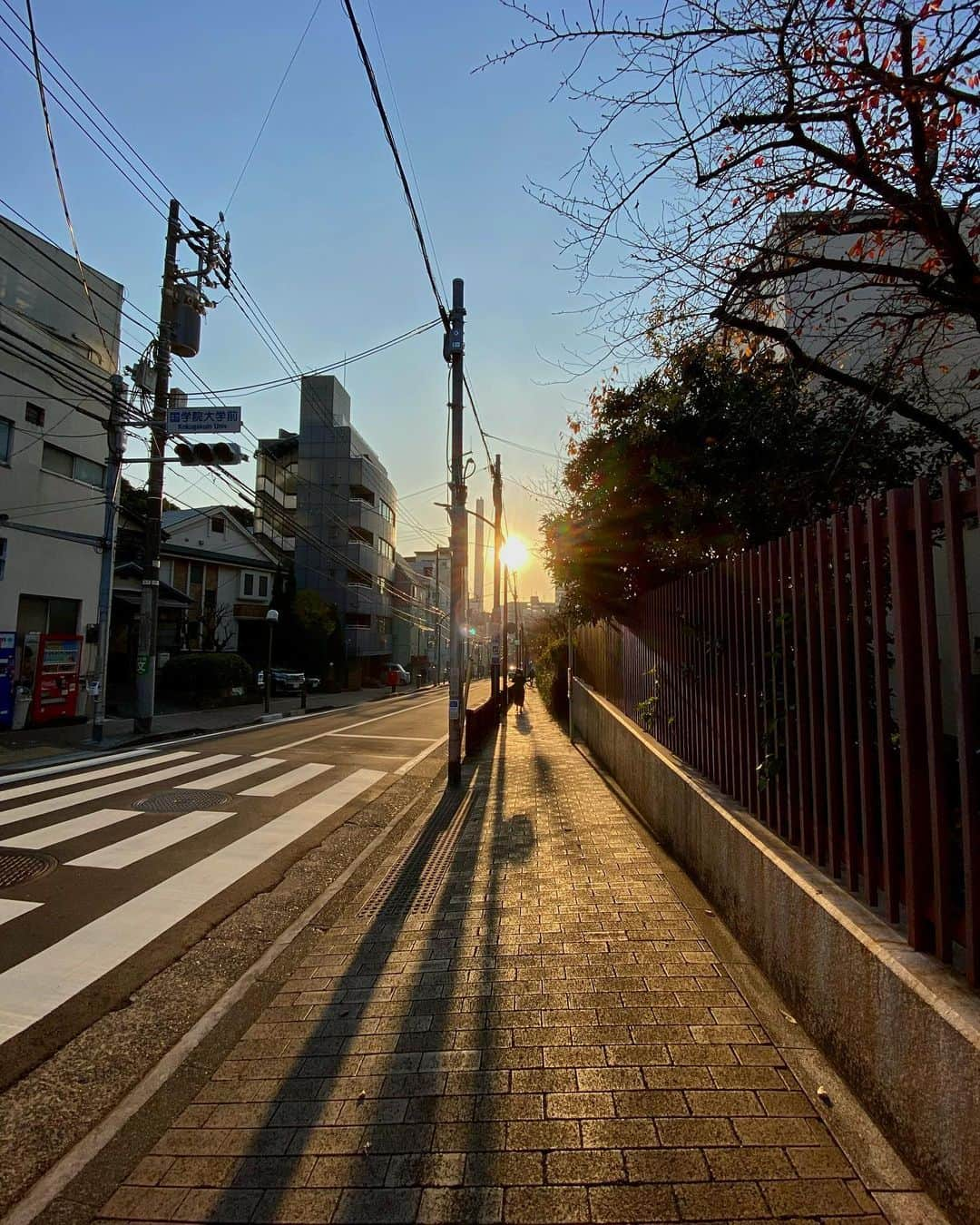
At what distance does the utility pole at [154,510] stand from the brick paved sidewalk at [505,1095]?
13.2 meters

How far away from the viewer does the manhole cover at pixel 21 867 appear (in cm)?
532

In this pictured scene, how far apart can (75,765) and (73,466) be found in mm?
10384

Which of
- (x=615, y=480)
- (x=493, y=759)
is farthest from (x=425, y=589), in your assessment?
(x=615, y=480)

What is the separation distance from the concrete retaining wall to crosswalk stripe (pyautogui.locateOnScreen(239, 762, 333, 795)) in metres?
6.47

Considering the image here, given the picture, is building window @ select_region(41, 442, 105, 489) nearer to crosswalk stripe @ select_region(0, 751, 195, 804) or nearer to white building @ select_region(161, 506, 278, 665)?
crosswalk stripe @ select_region(0, 751, 195, 804)

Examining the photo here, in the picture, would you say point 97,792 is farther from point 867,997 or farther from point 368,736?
point 867,997

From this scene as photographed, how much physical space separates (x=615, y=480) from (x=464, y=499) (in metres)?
2.81

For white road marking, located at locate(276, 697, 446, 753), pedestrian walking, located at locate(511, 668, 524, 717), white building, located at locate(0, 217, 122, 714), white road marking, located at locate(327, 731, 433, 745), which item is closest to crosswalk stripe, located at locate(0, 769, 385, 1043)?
white road marking, located at locate(276, 697, 446, 753)

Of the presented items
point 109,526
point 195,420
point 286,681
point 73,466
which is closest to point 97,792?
point 195,420

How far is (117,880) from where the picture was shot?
213 inches

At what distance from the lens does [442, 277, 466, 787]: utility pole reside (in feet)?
34.0

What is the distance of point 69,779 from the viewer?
32.2 ft

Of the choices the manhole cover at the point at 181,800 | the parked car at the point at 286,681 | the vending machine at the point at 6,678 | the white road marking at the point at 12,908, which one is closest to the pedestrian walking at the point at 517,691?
the parked car at the point at 286,681

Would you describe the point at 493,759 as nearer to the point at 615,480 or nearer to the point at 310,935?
the point at 615,480
